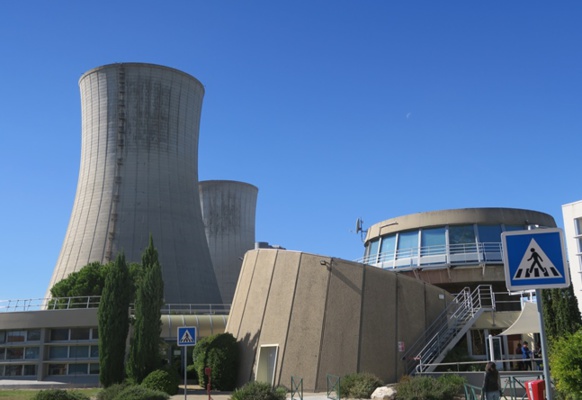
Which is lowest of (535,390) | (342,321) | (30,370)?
(535,390)

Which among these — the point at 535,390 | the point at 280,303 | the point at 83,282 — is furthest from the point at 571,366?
the point at 83,282

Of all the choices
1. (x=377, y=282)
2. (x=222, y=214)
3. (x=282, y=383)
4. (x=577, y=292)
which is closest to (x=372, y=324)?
(x=377, y=282)

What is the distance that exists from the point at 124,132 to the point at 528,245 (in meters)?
38.3

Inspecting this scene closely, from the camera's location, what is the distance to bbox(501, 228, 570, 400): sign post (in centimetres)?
575

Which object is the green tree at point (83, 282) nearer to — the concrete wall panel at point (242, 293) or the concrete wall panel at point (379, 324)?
the concrete wall panel at point (242, 293)

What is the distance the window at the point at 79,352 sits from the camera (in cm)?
2905

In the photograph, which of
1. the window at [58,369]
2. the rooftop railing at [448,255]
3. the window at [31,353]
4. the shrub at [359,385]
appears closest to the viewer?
the shrub at [359,385]

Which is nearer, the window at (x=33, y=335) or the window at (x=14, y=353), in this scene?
the window at (x=33, y=335)

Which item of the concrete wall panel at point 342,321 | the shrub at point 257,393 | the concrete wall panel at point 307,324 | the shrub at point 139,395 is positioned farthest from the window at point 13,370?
the shrub at point 257,393

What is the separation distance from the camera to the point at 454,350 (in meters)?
24.8

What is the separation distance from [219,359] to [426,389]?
30.6ft

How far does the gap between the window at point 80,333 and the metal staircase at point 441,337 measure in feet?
49.5

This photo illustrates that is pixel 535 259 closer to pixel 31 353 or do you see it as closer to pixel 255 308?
pixel 255 308

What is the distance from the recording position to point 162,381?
24234mm
